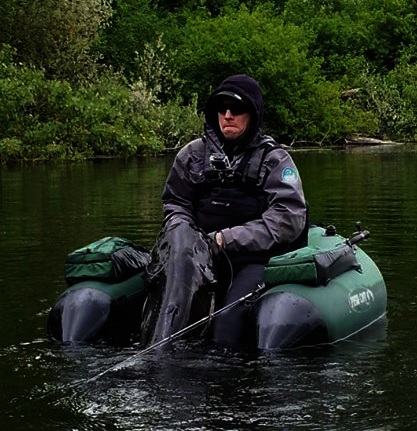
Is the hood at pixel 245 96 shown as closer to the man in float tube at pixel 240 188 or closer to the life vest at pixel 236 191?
the man in float tube at pixel 240 188

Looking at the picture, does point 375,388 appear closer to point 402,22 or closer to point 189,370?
point 189,370

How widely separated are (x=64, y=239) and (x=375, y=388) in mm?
6388

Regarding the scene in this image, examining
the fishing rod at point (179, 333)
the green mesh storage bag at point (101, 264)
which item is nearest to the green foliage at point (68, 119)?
the green mesh storage bag at point (101, 264)

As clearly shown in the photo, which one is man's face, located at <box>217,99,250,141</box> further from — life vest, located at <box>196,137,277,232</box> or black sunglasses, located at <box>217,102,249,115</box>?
life vest, located at <box>196,137,277,232</box>

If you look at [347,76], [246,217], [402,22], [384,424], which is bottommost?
[384,424]

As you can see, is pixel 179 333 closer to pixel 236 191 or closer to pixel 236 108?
pixel 236 191

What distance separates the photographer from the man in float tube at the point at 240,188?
5746 millimetres

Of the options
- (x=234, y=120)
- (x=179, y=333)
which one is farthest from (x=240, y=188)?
(x=179, y=333)

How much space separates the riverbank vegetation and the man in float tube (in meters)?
20.0

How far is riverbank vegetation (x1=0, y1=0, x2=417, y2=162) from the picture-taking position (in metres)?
27.5

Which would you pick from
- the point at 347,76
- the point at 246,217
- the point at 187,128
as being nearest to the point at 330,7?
the point at 347,76

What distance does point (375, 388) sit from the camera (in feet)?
15.0

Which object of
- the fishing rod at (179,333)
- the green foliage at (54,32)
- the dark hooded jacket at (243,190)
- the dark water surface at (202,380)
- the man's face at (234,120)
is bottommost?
the dark water surface at (202,380)

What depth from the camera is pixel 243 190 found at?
593 centimetres
